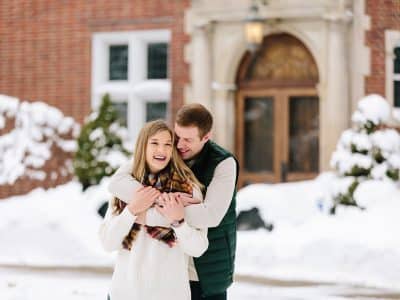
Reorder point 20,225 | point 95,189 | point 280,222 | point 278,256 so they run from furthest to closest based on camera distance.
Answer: point 95,189 → point 20,225 → point 280,222 → point 278,256

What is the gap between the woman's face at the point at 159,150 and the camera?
4043mm

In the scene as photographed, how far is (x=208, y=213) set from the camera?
4.11 metres

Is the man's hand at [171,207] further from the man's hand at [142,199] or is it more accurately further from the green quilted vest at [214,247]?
the green quilted vest at [214,247]

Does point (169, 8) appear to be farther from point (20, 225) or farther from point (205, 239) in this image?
point (205, 239)

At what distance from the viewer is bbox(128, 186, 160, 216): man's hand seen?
402cm

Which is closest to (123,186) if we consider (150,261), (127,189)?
(127,189)

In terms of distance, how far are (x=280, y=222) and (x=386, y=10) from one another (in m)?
3.72

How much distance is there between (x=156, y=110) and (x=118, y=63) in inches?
41.8

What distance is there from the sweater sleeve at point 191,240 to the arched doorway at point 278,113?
29.6 feet

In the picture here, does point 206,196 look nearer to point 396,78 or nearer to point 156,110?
point 396,78

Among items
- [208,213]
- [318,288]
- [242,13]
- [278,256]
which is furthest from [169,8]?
[208,213]

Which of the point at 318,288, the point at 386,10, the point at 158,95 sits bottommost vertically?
the point at 318,288

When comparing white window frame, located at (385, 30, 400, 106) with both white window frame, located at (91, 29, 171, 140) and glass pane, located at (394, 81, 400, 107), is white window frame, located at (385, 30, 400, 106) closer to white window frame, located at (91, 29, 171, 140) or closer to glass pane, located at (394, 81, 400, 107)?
glass pane, located at (394, 81, 400, 107)

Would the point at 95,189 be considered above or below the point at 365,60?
below
